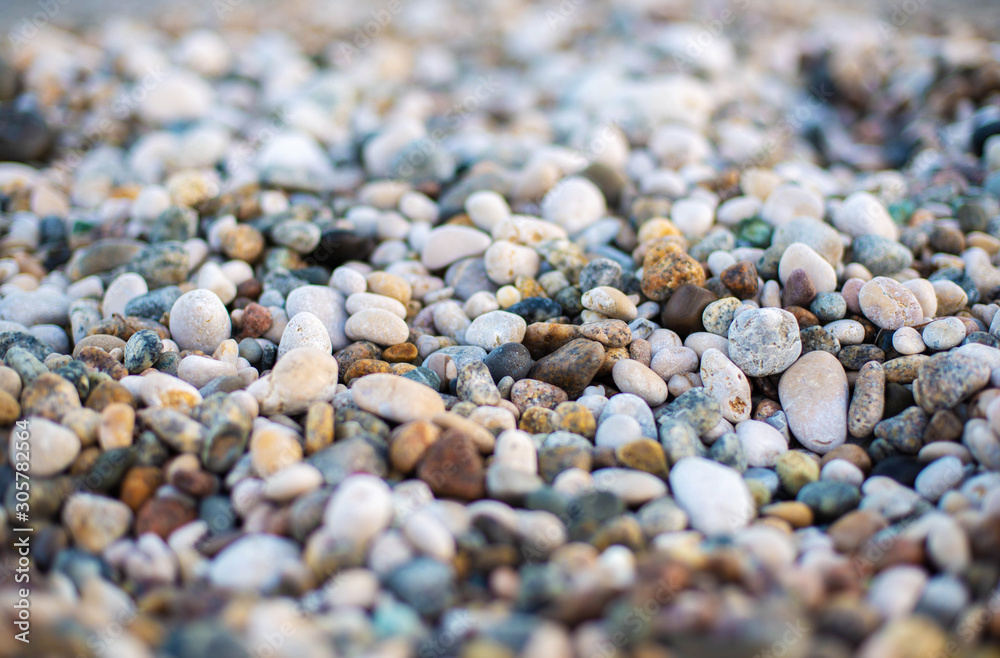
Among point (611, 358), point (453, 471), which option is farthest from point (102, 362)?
point (611, 358)

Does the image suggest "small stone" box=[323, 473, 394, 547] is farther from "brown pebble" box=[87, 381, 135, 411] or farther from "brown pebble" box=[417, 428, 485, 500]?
"brown pebble" box=[87, 381, 135, 411]

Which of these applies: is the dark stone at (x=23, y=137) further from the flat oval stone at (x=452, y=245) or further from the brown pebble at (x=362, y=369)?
the brown pebble at (x=362, y=369)

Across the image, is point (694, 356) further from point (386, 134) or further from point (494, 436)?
point (386, 134)

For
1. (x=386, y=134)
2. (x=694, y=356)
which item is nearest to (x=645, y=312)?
(x=694, y=356)

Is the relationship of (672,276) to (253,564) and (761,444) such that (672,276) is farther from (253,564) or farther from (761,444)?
(253,564)

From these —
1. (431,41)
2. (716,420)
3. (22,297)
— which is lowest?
(716,420)

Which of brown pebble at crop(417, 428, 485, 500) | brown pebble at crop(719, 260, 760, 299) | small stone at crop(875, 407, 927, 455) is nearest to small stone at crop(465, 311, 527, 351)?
brown pebble at crop(417, 428, 485, 500)

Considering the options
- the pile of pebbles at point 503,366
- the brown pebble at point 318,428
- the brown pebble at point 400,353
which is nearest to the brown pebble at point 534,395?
the pile of pebbles at point 503,366
